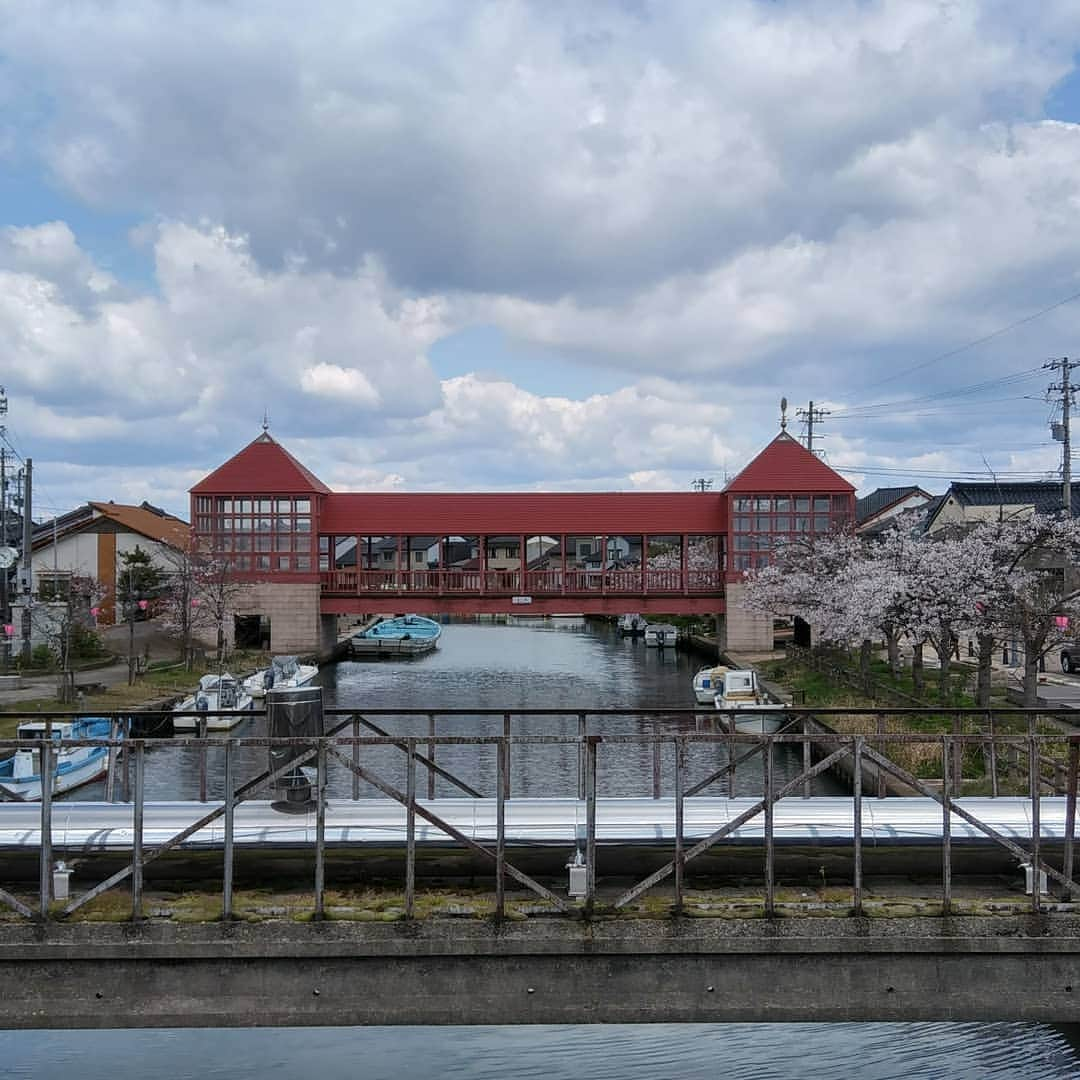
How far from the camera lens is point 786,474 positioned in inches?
2324

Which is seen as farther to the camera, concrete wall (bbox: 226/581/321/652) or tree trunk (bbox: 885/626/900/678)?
concrete wall (bbox: 226/581/321/652)

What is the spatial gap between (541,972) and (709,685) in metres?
33.1

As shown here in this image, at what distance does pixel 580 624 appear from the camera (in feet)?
371

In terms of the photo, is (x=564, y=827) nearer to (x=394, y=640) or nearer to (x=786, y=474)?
(x=786, y=474)

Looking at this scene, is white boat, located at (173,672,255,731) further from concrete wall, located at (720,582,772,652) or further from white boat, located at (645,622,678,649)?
white boat, located at (645,622,678,649)

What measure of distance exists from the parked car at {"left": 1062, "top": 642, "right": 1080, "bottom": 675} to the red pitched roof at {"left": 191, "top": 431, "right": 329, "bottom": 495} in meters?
37.4

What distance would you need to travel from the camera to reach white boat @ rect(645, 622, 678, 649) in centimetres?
7544

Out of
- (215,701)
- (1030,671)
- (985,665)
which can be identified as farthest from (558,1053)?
(215,701)

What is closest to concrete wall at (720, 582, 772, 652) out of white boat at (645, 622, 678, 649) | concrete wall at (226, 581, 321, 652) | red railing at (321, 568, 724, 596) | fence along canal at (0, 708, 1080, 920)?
red railing at (321, 568, 724, 596)

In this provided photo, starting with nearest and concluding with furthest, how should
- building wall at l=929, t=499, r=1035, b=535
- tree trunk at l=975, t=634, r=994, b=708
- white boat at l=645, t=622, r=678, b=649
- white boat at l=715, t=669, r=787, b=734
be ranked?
tree trunk at l=975, t=634, r=994, b=708, white boat at l=715, t=669, r=787, b=734, building wall at l=929, t=499, r=1035, b=535, white boat at l=645, t=622, r=678, b=649

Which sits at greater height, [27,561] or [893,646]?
[27,561]

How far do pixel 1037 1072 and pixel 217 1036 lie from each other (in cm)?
1026

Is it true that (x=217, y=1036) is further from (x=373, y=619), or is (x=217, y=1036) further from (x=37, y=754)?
(x=373, y=619)

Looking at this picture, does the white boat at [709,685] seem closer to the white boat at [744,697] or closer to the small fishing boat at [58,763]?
the white boat at [744,697]
